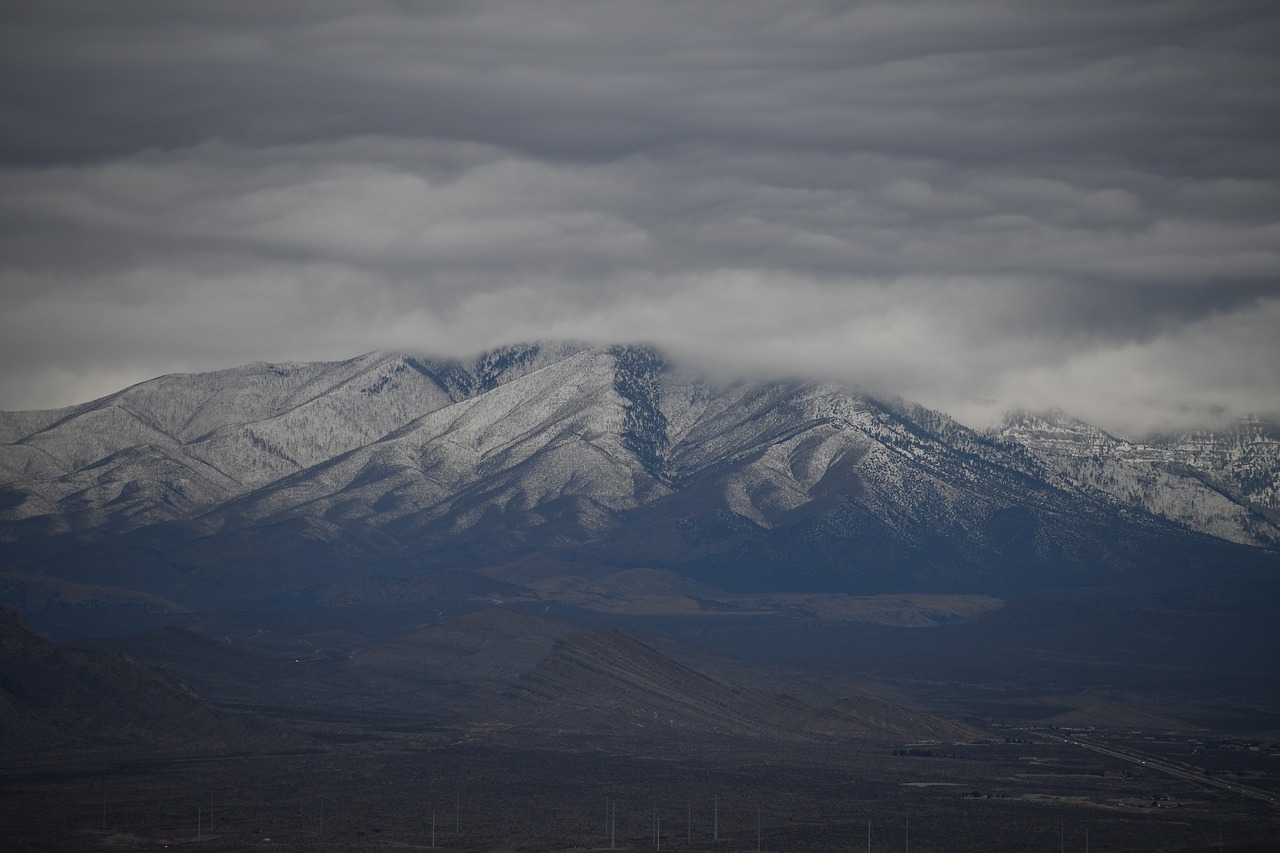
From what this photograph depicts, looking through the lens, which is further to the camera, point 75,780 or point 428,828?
point 75,780

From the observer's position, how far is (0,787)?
183 metres

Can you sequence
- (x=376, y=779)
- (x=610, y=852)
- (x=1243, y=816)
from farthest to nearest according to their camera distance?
(x=376, y=779)
(x=1243, y=816)
(x=610, y=852)

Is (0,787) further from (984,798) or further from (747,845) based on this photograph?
(984,798)

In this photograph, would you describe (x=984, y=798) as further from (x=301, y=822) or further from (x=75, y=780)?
(x=75, y=780)

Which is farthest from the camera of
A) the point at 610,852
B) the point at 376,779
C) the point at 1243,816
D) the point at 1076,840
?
the point at 376,779

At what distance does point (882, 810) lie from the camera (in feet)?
593

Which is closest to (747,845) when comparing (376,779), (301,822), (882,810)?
(882,810)

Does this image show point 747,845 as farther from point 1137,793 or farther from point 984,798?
point 1137,793

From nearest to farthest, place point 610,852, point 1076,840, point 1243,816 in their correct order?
1. point 610,852
2. point 1076,840
3. point 1243,816

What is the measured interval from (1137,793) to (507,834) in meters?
74.2

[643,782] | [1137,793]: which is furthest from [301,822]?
[1137,793]

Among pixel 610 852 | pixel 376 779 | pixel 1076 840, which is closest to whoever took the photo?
pixel 610 852

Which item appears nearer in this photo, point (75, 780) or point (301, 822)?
point (301, 822)

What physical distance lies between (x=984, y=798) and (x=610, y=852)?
54100mm
